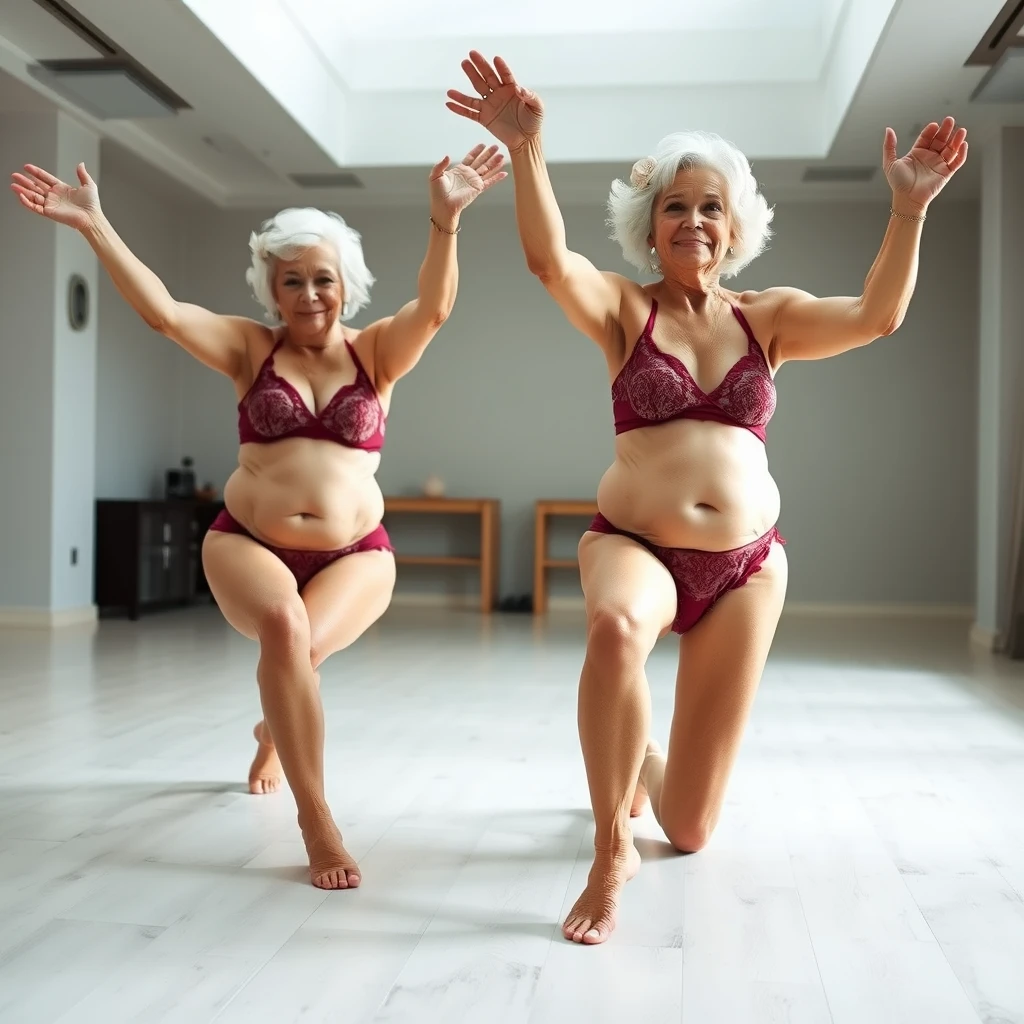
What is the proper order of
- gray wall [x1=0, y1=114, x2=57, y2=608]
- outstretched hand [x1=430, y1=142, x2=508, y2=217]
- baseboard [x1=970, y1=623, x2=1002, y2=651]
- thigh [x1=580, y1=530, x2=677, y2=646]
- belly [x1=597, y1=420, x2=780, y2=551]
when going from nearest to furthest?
thigh [x1=580, y1=530, x2=677, y2=646], belly [x1=597, y1=420, x2=780, y2=551], outstretched hand [x1=430, y1=142, x2=508, y2=217], baseboard [x1=970, y1=623, x2=1002, y2=651], gray wall [x1=0, y1=114, x2=57, y2=608]

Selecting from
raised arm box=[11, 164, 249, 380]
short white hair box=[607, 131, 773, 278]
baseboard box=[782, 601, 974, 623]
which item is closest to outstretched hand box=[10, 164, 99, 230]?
raised arm box=[11, 164, 249, 380]

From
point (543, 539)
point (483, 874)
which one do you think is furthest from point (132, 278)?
point (543, 539)

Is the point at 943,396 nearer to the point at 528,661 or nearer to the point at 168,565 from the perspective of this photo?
the point at 528,661

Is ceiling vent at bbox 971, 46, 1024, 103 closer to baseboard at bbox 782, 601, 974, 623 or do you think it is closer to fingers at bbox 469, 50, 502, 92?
baseboard at bbox 782, 601, 974, 623

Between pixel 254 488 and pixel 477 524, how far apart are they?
6.59 metres

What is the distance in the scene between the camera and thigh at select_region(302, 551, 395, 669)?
8.73ft

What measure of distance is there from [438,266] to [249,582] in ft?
2.75

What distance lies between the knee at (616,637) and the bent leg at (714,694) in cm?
36

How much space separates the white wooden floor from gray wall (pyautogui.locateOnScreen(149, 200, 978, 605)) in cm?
422

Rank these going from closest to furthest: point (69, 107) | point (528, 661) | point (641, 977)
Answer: point (641, 977), point (528, 661), point (69, 107)

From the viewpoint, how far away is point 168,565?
27.0 feet

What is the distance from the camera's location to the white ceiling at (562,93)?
688cm

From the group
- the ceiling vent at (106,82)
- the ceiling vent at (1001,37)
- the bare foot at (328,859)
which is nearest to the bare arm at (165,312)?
the bare foot at (328,859)

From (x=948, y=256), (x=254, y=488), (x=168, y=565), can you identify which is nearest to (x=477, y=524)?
(x=168, y=565)
